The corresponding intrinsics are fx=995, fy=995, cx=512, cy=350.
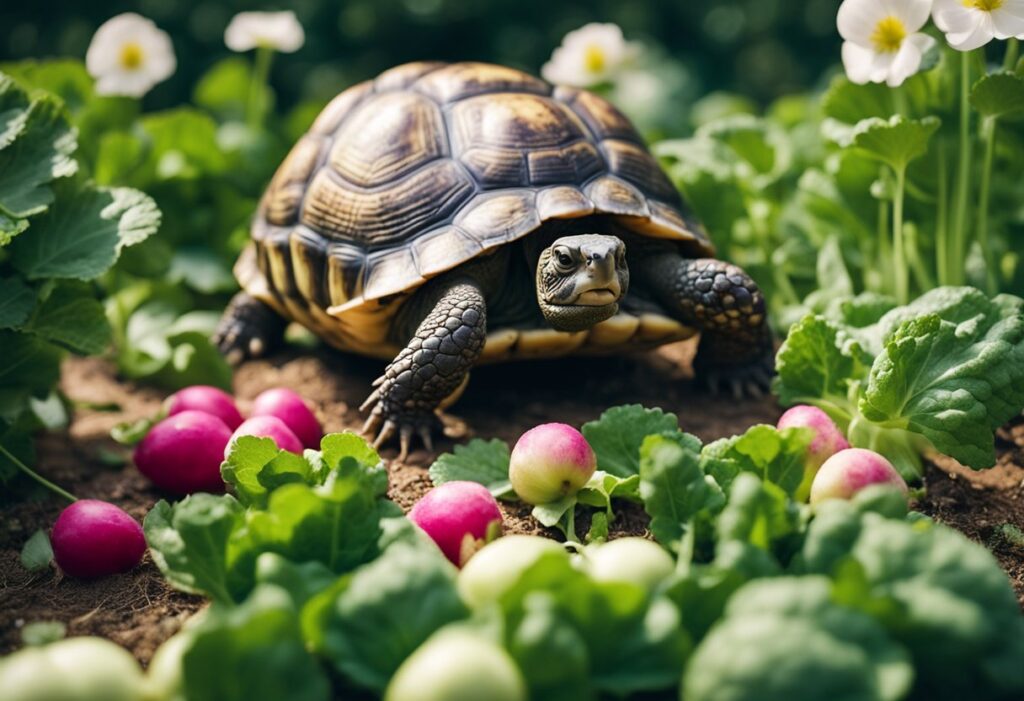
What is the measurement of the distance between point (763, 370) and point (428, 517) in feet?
5.11

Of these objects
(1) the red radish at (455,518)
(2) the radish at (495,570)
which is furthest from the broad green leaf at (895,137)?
(2) the radish at (495,570)

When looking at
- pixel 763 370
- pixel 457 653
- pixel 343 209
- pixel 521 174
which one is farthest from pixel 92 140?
pixel 457 653

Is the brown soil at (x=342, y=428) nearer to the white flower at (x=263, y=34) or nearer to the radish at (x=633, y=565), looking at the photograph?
the radish at (x=633, y=565)

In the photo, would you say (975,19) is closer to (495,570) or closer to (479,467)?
(479,467)

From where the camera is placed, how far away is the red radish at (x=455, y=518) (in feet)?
7.37

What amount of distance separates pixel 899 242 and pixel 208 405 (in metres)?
2.19

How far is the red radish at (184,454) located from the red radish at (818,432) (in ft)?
5.00

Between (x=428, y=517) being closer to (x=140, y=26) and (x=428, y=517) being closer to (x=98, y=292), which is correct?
(x=98, y=292)

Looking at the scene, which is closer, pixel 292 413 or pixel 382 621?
pixel 382 621

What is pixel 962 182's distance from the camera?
311 centimetres

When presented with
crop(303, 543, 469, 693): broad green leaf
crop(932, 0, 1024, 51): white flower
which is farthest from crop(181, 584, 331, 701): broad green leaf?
crop(932, 0, 1024, 51): white flower

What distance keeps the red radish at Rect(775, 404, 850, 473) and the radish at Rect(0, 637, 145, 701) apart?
5.24 feet

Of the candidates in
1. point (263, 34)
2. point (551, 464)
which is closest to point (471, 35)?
point (263, 34)

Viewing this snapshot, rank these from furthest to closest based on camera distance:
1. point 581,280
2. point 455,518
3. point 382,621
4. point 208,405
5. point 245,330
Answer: point 245,330
point 208,405
point 581,280
point 455,518
point 382,621
